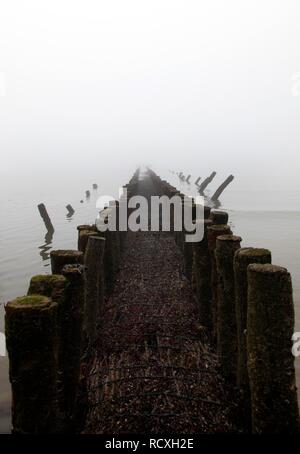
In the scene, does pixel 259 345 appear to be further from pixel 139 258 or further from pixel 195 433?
pixel 139 258

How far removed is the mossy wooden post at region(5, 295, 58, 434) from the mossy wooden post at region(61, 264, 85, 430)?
38.9 inches

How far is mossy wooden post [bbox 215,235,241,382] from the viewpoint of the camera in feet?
16.7

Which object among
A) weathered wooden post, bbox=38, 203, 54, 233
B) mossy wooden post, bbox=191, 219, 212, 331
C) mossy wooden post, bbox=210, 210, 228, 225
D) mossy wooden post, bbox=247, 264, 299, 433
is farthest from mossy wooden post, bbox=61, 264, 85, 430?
weathered wooden post, bbox=38, 203, 54, 233

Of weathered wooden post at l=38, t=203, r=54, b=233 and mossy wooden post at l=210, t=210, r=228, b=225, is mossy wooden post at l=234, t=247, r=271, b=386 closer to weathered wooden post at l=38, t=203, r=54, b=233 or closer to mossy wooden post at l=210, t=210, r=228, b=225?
mossy wooden post at l=210, t=210, r=228, b=225

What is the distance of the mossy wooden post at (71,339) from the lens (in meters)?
4.26

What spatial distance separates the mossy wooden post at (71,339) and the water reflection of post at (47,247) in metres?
12.8

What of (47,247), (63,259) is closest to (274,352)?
(63,259)

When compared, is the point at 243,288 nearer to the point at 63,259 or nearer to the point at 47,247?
the point at 63,259

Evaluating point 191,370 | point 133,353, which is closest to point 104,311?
point 133,353

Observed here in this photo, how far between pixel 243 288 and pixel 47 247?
16113mm

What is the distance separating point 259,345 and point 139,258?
8244 mm

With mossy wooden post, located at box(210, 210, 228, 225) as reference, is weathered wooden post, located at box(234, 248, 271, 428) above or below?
below

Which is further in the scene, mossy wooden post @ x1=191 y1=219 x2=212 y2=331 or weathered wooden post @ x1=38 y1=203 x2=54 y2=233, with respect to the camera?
weathered wooden post @ x1=38 y1=203 x2=54 y2=233
